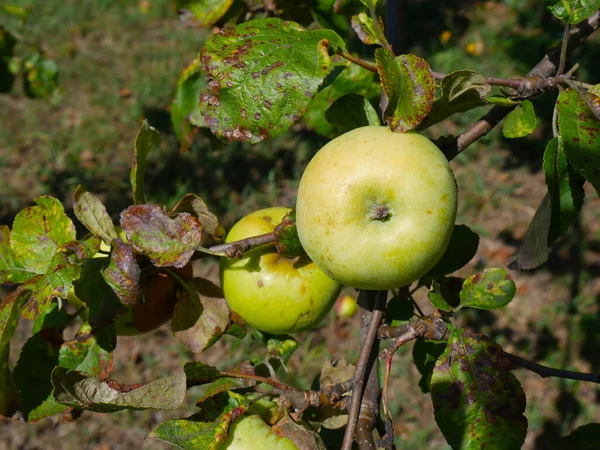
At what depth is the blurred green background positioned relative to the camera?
2547mm

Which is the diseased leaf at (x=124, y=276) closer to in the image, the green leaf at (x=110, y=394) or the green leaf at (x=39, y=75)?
the green leaf at (x=110, y=394)

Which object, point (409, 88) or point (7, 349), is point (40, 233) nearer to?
point (7, 349)

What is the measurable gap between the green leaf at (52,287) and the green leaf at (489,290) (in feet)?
1.89

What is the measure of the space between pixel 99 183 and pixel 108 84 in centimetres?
91

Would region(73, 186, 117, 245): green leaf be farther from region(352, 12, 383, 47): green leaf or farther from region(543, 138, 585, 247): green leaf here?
region(543, 138, 585, 247): green leaf

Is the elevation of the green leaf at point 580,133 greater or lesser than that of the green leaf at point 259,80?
lesser

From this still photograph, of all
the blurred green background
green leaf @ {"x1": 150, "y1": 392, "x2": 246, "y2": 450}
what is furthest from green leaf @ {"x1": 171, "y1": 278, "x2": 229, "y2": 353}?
the blurred green background

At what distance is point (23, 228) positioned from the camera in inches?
39.8

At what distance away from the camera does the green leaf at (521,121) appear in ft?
2.81

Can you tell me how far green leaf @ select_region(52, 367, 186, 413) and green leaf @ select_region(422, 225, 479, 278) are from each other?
46 centimetres

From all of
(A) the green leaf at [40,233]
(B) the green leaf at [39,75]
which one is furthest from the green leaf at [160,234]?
(B) the green leaf at [39,75]

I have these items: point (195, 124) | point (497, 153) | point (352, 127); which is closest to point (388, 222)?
A: point (352, 127)

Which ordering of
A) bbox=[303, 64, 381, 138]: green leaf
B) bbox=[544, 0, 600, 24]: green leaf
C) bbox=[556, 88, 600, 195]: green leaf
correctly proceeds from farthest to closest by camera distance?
bbox=[303, 64, 381, 138]: green leaf → bbox=[544, 0, 600, 24]: green leaf → bbox=[556, 88, 600, 195]: green leaf

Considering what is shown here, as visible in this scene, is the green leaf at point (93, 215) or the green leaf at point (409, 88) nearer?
the green leaf at point (409, 88)
